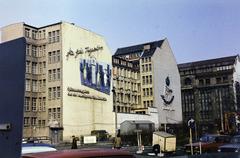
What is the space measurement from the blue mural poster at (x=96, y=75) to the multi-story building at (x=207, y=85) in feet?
182

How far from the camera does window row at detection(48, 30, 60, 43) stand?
8634 centimetres

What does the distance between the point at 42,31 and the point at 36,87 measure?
11.4 m

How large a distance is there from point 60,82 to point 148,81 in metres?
39.6

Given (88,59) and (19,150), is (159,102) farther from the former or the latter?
(19,150)

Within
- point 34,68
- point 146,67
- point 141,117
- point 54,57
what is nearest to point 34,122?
point 34,68

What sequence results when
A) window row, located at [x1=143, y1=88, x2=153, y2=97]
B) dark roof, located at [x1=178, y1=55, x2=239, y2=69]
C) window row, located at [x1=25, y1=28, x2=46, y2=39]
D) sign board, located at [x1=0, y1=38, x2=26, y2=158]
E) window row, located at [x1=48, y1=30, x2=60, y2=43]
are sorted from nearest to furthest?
1. sign board, located at [x1=0, y1=38, x2=26, y2=158]
2. window row, located at [x1=48, y1=30, x2=60, y2=43]
3. window row, located at [x1=25, y1=28, x2=46, y2=39]
4. window row, located at [x1=143, y1=88, x2=153, y2=97]
5. dark roof, located at [x1=178, y1=55, x2=239, y2=69]

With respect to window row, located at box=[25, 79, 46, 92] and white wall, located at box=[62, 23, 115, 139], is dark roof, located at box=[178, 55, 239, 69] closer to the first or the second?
white wall, located at box=[62, 23, 115, 139]

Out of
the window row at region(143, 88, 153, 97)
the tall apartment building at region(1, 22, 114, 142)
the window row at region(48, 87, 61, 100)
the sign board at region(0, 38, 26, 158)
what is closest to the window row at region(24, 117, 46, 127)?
the tall apartment building at region(1, 22, 114, 142)

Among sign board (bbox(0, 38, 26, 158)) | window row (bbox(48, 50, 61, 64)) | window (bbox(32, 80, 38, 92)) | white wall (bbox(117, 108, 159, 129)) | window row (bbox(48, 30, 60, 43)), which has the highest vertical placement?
window row (bbox(48, 30, 60, 43))

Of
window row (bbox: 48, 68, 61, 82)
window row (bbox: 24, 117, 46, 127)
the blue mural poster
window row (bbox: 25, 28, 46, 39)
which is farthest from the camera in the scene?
the blue mural poster

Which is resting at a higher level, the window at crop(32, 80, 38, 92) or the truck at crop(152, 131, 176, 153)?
the window at crop(32, 80, 38, 92)

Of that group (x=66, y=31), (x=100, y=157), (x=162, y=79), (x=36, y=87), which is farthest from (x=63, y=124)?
(x=100, y=157)

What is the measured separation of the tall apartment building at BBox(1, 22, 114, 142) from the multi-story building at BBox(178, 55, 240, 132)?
61869mm

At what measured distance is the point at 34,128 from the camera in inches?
3270
